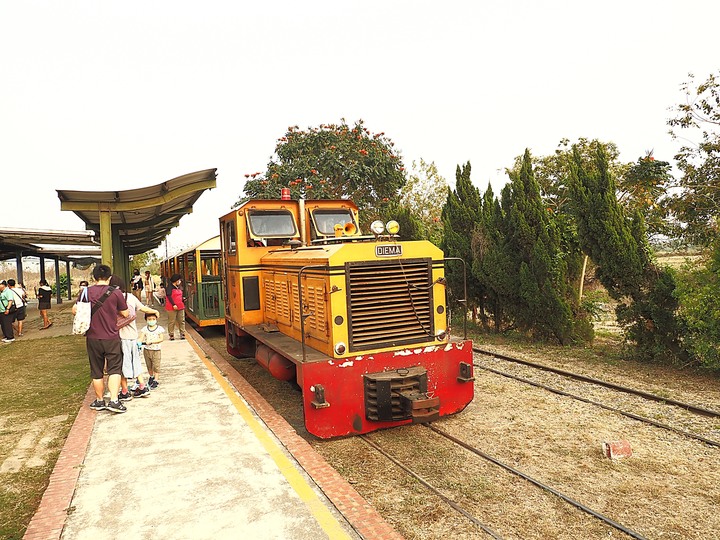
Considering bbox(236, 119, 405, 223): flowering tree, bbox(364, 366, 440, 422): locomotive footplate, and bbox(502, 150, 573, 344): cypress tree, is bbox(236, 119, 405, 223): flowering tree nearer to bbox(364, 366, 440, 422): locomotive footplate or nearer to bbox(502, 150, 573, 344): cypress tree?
bbox(502, 150, 573, 344): cypress tree

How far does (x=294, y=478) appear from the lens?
4.14m

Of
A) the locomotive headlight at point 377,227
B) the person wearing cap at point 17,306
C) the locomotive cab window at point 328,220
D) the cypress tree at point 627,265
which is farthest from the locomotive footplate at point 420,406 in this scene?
the person wearing cap at point 17,306

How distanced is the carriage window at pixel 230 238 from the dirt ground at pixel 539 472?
2.53 metres

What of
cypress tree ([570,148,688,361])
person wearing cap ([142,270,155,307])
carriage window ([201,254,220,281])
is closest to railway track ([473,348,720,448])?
cypress tree ([570,148,688,361])

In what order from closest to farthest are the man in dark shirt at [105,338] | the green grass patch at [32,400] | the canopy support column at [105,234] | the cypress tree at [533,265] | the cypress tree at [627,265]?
the green grass patch at [32,400]
the man in dark shirt at [105,338]
the cypress tree at [627,265]
the canopy support column at [105,234]
the cypress tree at [533,265]

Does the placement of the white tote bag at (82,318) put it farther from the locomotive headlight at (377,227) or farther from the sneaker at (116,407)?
the locomotive headlight at (377,227)

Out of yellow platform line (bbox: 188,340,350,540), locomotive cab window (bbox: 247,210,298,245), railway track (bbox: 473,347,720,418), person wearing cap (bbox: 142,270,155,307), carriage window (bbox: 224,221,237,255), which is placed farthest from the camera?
person wearing cap (bbox: 142,270,155,307)

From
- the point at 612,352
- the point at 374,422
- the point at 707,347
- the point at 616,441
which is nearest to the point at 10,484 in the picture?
the point at 374,422

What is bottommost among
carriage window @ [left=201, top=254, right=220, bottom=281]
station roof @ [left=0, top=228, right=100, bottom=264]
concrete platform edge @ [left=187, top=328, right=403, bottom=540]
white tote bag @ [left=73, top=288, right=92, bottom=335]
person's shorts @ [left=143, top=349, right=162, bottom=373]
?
concrete platform edge @ [left=187, top=328, right=403, bottom=540]

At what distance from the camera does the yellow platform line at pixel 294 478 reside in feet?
11.2

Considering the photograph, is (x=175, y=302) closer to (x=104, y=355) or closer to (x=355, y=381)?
(x=104, y=355)

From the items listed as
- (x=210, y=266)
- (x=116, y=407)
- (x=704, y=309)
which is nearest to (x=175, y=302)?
(x=210, y=266)

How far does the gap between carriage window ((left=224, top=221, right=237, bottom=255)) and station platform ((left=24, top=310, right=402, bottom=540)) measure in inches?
110

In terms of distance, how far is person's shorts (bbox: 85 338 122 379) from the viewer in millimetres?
5902
